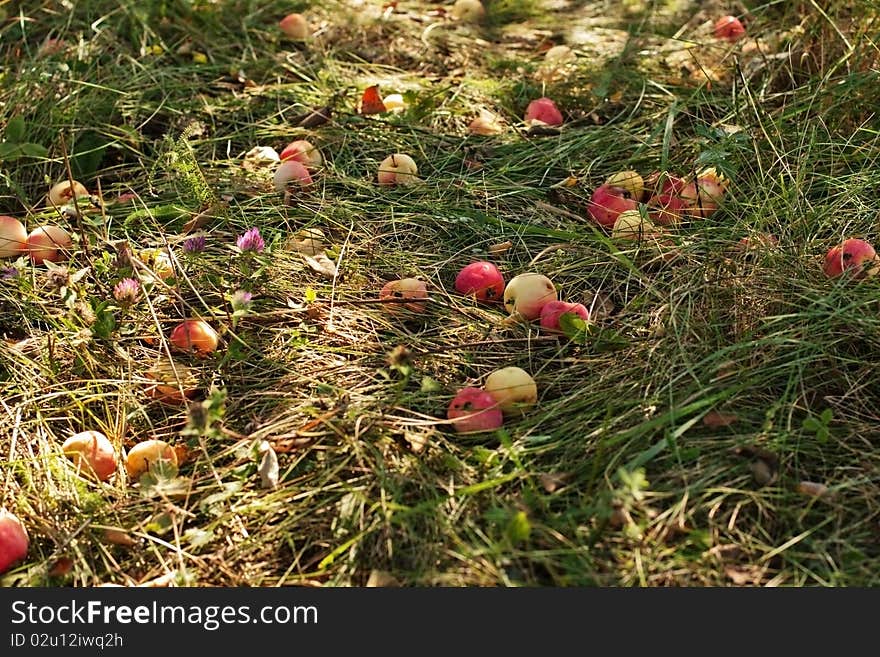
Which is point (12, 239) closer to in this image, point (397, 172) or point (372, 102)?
point (397, 172)

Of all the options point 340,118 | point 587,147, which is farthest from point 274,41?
point 587,147

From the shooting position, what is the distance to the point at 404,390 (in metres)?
2.13

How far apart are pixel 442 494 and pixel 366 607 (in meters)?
0.27

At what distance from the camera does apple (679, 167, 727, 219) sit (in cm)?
253

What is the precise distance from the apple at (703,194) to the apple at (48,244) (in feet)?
5.23

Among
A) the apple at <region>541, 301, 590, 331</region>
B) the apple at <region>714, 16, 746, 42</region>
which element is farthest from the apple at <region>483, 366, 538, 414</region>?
the apple at <region>714, 16, 746, 42</region>

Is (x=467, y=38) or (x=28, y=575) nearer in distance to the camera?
(x=28, y=575)

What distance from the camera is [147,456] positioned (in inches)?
78.3

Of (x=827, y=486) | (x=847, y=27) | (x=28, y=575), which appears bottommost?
(x=28, y=575)

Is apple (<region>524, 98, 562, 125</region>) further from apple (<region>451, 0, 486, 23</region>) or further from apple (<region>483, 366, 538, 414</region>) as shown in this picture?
apple (<region>483, 366, 538, 414</region>)

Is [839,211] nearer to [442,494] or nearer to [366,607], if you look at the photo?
[442,494]

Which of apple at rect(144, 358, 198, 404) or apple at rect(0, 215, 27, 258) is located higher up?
apple at rect(0, 215, 27, 258)

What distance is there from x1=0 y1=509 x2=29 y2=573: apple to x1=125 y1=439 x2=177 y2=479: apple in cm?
24

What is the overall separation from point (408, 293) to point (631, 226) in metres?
0.58
